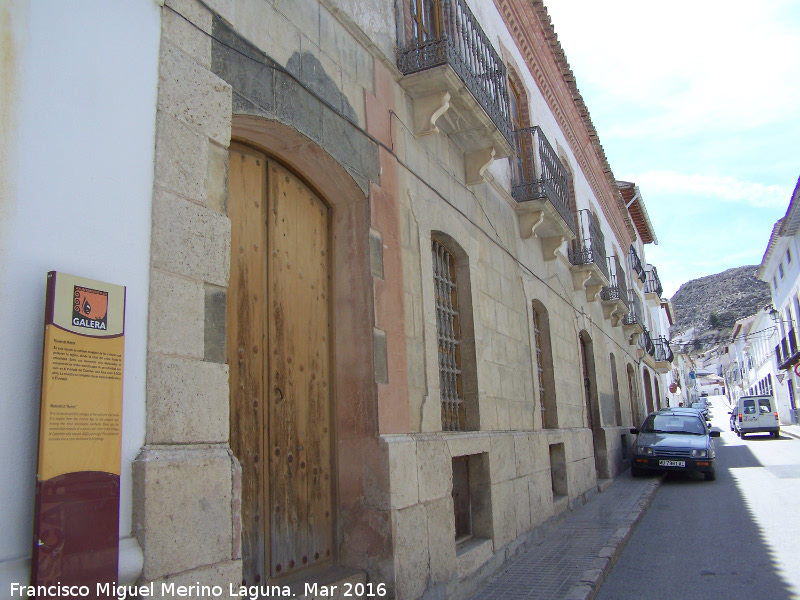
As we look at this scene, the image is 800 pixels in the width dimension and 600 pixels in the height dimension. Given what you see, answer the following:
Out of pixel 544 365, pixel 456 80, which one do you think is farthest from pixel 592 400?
pixel 456 80

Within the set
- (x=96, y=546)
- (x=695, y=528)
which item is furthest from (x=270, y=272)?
(x=695, y=528)

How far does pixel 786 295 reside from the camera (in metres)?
32.2

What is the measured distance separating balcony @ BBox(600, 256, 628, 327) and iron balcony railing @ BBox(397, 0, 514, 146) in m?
8.43

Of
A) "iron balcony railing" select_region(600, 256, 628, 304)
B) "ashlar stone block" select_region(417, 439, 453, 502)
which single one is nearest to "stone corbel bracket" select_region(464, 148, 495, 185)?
"ashlar stone block" select_region(417, 439, 453, 502)

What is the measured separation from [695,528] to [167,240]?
26.6 feet

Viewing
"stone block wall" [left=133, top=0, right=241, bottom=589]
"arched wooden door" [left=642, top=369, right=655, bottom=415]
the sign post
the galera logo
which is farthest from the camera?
"arched wooden door" [left=642, top=369, right=655, bottom=415]

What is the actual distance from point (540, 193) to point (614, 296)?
757 cm

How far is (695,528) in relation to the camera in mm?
8359

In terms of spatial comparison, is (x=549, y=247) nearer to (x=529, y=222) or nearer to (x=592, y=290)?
(x=529, y=222)

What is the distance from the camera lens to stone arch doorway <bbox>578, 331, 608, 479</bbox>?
12969 mm

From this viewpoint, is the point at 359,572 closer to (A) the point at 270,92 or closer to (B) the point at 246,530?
(B) the point at 246,530

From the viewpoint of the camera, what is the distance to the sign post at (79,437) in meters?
2.13

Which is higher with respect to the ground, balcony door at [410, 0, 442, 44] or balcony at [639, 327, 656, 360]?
balcony door at [410, 0, 442, 44]

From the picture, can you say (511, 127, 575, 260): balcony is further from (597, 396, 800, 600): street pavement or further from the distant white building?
the distant white building
